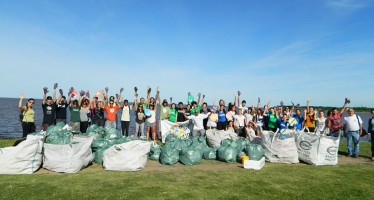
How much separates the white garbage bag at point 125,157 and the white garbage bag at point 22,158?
1580mm

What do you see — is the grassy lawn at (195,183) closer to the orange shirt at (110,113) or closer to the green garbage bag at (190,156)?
the green garbage bag at (190,156)

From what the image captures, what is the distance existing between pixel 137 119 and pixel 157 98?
163cm

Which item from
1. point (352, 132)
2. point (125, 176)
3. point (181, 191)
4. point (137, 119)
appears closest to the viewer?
point (181, 191)

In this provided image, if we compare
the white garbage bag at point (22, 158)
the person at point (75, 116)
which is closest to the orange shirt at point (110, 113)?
the person at point (75, 116)

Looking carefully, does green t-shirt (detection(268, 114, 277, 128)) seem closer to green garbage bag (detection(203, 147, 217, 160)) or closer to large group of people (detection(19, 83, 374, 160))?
large group of people (detection(19, 83, 374, 160))

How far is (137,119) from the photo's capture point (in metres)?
11.7

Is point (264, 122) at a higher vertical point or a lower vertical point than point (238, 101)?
lower

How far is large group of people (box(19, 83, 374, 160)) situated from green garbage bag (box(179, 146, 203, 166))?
2974 millimetres

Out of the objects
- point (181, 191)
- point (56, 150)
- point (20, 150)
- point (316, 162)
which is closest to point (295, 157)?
point (316, 162)

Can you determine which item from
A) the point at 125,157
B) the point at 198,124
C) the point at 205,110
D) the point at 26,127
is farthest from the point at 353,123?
the point at 26,127

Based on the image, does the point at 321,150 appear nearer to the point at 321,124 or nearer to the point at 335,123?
the point at 335,123

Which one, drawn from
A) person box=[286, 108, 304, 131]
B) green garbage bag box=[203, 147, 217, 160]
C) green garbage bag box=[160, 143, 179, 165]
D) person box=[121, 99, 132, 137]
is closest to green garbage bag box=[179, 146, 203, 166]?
green garbage bag box=[160, 143, 179, 165]

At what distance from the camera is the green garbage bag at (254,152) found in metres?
8.61

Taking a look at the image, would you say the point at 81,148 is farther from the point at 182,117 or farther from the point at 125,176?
the point at 182,117
